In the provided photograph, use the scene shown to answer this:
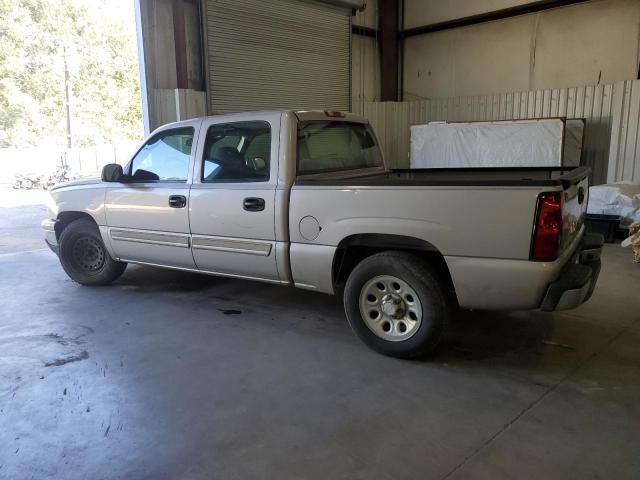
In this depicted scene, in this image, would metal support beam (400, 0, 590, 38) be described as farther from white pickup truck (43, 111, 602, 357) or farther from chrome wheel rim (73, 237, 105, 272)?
chrome wheel rim (73, 237, 105, 272)

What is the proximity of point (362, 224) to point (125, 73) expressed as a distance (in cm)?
2556

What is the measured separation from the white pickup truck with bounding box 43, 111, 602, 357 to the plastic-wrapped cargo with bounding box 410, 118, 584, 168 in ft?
19.9

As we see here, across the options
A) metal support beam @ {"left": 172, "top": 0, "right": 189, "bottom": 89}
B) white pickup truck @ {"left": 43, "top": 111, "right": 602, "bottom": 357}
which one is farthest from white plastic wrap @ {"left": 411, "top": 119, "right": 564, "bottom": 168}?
white pickup truck @ {"left": 43, "top": 111, "right": 602, "bottom": 357}

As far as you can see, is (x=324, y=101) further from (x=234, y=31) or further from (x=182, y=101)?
(x=182, y=101)

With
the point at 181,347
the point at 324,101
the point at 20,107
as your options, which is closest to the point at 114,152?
the point at 20,107

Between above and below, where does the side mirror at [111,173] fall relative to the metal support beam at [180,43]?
below

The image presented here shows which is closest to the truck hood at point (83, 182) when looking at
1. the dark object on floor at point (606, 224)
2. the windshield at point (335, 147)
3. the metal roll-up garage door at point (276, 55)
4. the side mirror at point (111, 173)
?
the side mirror at point (111, 173)

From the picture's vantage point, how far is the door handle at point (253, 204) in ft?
13.4

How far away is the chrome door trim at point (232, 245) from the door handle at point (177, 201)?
12.4 inches

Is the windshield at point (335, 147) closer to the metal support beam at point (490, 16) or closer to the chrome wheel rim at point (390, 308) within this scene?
the chrome wheel rim at point (390, 308)

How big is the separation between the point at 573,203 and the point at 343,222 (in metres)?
1.59

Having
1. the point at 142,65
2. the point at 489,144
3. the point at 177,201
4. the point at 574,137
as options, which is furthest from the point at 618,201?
the point at 142,65

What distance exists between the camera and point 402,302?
3592mm

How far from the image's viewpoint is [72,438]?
2.72m
